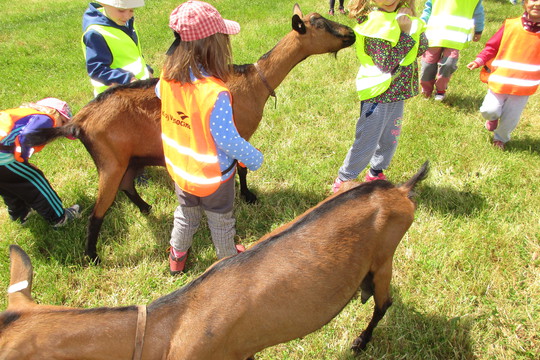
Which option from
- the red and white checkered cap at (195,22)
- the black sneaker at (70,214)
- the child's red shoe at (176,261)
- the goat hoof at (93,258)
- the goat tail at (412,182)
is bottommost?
the goat hoof at (93,258)

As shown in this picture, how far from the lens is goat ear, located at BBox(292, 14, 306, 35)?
3.56 metres

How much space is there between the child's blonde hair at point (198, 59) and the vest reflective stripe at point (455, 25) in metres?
4.04

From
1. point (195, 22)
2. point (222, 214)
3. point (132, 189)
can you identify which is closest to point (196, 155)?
point (222, 214)

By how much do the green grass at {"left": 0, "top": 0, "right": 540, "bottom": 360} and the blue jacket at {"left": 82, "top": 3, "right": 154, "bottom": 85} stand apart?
4.12ft

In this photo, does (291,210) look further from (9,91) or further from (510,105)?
(9,91)

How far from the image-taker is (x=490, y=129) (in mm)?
4730

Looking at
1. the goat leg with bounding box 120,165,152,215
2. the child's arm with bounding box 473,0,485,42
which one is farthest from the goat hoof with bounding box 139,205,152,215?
the child's arm with bounding box 473,0,485,42

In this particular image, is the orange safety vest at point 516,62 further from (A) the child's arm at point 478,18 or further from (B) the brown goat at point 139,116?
(B) the brown goat at point 139,116

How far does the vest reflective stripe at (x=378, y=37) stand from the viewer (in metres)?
3.07

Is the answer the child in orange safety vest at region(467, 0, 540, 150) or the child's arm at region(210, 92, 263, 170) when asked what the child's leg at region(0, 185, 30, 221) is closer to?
the child's arm at region(210, 92, 263, 170)

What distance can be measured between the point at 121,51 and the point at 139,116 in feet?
3.20

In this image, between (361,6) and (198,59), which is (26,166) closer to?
(198,59)

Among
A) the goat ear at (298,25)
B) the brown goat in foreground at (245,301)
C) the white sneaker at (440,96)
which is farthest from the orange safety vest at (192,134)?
the white sneaker at (440,96)

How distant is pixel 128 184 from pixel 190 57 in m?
1.81
